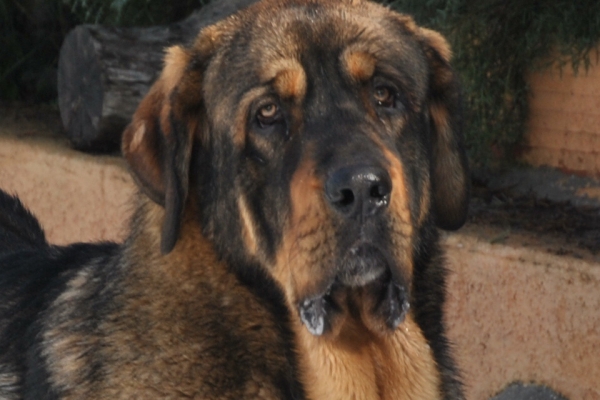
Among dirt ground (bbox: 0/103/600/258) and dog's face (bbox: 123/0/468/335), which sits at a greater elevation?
dog's face (bbox: 123/0/468/335)

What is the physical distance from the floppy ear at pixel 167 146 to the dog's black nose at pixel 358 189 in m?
0.60

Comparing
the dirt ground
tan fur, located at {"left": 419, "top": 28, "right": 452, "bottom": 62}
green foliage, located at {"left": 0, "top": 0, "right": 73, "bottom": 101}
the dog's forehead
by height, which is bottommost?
green foliage, located at {"left": 0, "top": 0, "right": 73, "bottom": 101}

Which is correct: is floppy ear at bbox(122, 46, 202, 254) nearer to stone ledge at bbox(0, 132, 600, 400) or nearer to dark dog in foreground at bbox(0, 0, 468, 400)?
dark dog in foreground at bbox(0, 0, 468, 400)

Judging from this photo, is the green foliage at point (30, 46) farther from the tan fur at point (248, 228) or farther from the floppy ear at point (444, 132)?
the tan fur at point (248, 228)

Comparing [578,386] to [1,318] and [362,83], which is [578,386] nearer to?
[362,83]

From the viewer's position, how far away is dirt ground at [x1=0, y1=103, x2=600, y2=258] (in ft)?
18.8

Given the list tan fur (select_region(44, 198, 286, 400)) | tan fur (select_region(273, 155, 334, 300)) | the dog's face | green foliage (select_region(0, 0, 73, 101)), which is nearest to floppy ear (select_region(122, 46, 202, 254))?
the dog's face

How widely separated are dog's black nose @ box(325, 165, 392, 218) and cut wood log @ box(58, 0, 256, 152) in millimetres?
4055

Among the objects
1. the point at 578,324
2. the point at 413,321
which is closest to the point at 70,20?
the point at 578,324

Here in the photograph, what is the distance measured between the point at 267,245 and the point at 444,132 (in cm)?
87

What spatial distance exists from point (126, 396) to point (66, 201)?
13.7ft

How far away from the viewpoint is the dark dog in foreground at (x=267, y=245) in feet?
11.9

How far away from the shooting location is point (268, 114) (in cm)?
385

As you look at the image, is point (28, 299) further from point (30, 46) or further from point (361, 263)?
point (30, 46)
